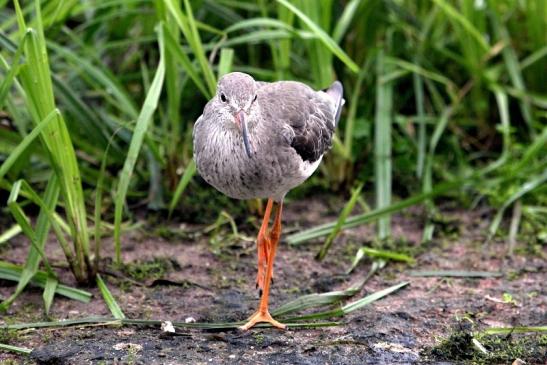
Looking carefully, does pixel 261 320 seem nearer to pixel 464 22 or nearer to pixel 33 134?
pixel 33 134

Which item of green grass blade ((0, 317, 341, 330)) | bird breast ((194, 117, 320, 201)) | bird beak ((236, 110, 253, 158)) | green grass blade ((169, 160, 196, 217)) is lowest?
green grass blade ((0, 317, 341, 330))

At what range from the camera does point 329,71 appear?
629 cm

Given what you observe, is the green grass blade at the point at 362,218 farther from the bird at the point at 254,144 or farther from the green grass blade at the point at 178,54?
the green grass blade at the point at 178,54

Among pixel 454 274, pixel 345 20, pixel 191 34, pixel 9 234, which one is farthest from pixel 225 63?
pixel 454 274

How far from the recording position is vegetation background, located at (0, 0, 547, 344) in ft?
18.6

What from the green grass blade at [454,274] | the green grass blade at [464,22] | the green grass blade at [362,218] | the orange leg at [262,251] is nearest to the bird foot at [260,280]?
the orange leg at [262,251]

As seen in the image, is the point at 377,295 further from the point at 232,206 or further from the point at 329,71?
the point at 329,71

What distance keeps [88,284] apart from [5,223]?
1108 millimetres

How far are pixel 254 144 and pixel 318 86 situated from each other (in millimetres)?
1902

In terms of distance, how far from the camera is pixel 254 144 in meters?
4.57

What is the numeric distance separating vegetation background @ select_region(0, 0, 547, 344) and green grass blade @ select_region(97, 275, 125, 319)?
0.37ft

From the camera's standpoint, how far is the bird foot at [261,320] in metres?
4.51

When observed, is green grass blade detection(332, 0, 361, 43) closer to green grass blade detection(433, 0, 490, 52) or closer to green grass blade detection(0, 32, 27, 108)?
green grass blade detection(433, 0, 490, 52)

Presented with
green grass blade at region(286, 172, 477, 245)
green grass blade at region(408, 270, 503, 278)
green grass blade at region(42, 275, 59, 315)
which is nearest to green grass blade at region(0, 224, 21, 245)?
green grass blade at region(42, 275, 59, 315)
